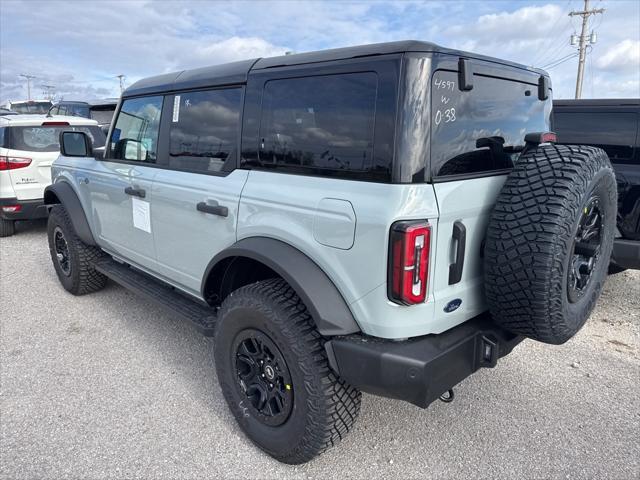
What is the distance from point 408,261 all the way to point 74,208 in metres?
3.51

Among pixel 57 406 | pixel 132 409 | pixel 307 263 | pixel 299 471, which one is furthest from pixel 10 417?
pixel 307 263

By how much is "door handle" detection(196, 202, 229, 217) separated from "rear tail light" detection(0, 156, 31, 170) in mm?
5127

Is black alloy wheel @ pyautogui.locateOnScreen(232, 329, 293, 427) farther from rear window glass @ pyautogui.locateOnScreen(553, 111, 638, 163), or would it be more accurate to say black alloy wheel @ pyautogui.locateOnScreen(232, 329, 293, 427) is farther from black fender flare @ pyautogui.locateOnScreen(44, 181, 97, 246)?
rear window glass @ pyautogui.locateOnScreen(553, 111, 638, 163)

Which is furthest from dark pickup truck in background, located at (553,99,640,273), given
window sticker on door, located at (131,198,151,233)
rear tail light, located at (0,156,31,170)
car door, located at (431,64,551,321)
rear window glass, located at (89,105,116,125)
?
rear window glass, located at (89,105,116,125)

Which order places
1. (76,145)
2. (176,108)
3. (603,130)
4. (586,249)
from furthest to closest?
(603,130)
(76,145)
(176,108)
(586,249)

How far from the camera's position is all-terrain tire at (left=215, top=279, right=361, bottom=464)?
83.9 inches

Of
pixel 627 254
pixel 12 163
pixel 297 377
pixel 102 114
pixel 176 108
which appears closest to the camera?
pixel 297 377

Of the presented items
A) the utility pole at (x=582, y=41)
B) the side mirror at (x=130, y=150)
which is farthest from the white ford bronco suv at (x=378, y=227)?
the utility pole at (x=582, y=41)

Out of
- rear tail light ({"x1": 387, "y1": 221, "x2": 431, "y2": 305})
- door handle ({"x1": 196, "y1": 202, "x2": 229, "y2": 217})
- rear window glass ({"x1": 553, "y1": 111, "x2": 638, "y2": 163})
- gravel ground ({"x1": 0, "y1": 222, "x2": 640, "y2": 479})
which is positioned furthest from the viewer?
rear window glass ({"x1": 553, "y1": 111, "x2": 638, "y2": 163})

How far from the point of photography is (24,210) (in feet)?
21.7

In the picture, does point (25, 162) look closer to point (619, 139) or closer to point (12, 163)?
point (12, 163)

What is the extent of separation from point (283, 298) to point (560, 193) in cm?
129

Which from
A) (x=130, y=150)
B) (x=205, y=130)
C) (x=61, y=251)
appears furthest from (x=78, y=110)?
(x=205, y=130)

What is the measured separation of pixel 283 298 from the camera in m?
2.25
